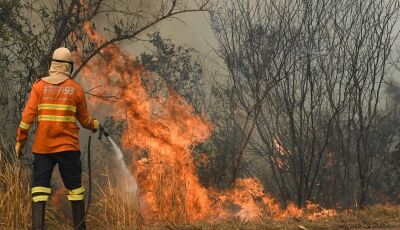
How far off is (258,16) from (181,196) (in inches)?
226

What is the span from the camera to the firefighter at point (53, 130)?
4.68m

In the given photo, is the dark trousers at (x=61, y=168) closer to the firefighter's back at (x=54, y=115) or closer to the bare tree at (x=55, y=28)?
the firefighter's back at (x=54, y=115)

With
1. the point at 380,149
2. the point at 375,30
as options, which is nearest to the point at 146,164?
the point at 375,30

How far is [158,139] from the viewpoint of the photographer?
7.97 metres

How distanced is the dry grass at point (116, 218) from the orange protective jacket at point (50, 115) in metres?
1.32

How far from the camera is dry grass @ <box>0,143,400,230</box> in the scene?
5438 millimetres

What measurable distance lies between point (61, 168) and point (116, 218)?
1.43 meters

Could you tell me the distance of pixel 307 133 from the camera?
35.6 ft

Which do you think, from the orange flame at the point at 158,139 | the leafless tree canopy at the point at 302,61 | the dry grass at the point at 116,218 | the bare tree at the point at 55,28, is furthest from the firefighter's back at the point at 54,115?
Answer: the leafless tree canopy at the point at 302,61

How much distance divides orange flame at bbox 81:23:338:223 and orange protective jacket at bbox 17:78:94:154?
2288 millimetres

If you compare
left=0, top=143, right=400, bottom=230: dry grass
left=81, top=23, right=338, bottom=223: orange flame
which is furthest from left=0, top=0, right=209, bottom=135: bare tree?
left=0, top=143, right=400, bottom=230: dry grass

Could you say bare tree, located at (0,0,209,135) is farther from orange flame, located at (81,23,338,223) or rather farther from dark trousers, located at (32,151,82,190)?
dark trousers, located at (32,151,82,190)

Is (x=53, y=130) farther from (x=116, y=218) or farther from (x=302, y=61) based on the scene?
(x=302, y=61)

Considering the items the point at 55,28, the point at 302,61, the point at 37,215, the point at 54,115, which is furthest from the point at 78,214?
the point at 302,61
